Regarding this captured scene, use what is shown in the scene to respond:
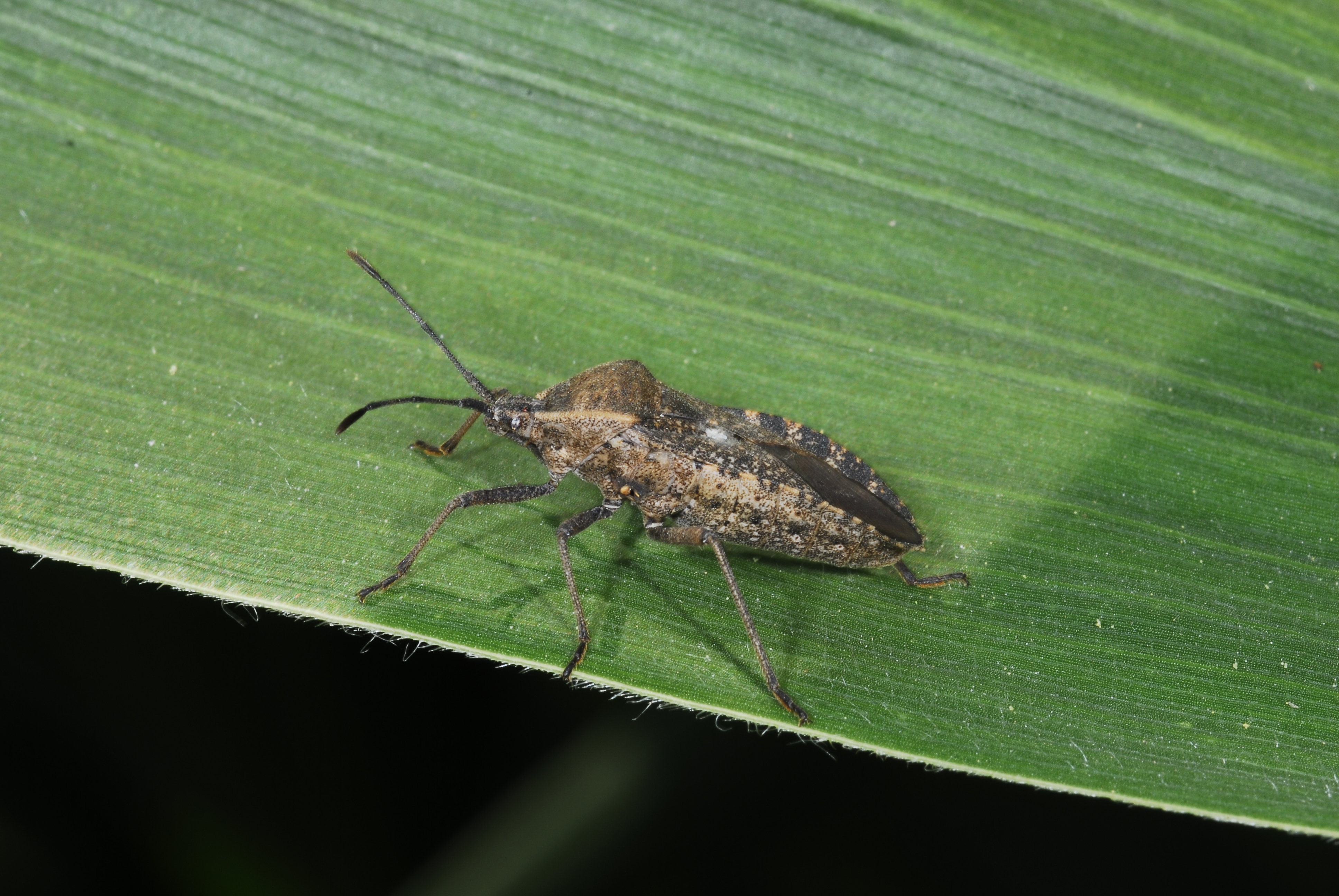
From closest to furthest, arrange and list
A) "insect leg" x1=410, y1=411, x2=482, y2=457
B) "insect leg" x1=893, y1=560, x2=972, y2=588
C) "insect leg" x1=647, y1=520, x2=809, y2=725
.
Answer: "insect leg" x1=647, y1=520, x2=809, y2=725 → "insect leg" x1=893, y1=560, x2=972, y2=588 → "insect leg" x1=410, y1=411, x2=482, y2=457

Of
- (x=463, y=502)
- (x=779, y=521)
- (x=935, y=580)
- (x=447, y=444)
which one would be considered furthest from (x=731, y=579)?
(x=447, y=444)

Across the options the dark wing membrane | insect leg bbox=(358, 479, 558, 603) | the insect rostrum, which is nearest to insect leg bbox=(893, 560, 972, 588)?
the insect rostrum

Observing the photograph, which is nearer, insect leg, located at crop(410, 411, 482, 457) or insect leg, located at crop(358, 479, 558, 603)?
insect leg, located at crop(358, 479, 558, 603)

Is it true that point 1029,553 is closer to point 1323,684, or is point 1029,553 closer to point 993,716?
point 993,716

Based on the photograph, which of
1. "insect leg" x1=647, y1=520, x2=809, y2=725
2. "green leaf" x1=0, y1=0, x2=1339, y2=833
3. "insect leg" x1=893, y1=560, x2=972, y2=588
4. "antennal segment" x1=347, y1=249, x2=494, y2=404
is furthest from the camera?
"antennal segment" x1=347, y1=249, x2=494, y2=404

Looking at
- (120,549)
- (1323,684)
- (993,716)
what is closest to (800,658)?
(993,716)

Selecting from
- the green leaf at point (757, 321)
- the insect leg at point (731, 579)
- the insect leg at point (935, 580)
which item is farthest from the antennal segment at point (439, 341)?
the insect leg at point (935, 580)

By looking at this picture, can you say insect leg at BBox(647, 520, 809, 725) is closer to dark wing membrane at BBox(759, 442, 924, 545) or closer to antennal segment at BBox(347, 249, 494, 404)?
dark wing membrane at BBox(759, 442, 924, 545)

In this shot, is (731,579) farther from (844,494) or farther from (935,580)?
(935,580)

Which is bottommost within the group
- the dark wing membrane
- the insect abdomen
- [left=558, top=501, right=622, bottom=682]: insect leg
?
[left=558, top=501, right=622, bottom=682]: insect leg
